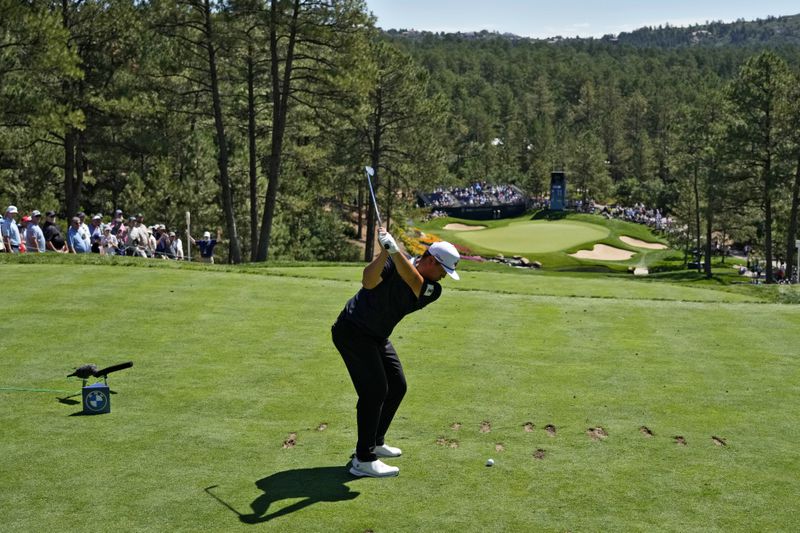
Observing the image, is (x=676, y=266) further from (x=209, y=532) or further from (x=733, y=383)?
(x=209, y=532)

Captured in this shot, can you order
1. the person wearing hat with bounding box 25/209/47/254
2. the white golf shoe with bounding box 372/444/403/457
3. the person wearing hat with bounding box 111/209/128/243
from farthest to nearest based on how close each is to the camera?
the person wearing hat with bounding box 111/209/128/243, the person wearing hat with bounding box 25/209/47/254, the white golf shoe with bounding box 372/444/403/457

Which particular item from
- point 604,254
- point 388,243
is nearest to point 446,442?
point 388,243

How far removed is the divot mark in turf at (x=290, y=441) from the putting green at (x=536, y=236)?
75223 mm

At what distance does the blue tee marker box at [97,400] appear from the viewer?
10781 millimetres

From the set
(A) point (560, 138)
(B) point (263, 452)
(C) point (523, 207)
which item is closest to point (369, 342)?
(B) point (263, 452)

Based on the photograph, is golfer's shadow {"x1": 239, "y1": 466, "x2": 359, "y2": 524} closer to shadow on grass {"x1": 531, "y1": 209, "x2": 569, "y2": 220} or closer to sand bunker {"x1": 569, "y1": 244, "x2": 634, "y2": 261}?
sand bunker {"x1": 569, "y1": 244, "x2": 634, "y2": 261}

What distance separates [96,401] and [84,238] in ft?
59.4

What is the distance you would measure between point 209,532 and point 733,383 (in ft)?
26.9

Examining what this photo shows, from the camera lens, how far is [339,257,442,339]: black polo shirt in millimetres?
8883

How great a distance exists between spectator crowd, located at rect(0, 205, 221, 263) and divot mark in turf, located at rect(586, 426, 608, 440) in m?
19.4

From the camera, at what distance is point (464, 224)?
367 feet

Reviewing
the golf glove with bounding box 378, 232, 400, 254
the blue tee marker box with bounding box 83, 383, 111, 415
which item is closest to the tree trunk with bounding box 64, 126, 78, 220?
the blue tee marker box with bounding box 83, 383, 111, 415

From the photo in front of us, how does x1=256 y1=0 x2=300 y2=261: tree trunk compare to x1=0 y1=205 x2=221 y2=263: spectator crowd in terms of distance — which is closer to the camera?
x1=0 y1=205 x2=221 y2=263: spectator crowd

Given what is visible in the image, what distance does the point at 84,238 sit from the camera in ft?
90.9
